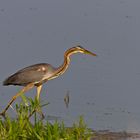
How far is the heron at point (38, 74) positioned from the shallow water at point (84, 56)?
24 cm

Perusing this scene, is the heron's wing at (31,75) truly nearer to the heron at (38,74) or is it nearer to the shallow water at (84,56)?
the heron at (38,74)

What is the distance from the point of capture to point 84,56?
14.1 metres

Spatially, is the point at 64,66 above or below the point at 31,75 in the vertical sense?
above

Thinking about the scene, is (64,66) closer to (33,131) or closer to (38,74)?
(38,74)

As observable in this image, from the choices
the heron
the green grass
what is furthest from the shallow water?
the green grass

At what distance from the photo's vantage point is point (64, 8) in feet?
58.8

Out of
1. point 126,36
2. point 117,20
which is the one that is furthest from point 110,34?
point 117,20

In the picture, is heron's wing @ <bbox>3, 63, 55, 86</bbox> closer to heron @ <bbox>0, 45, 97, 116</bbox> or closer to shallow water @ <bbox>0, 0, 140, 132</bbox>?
heron @ <bbox>0, 45, 97, 116</bbox>

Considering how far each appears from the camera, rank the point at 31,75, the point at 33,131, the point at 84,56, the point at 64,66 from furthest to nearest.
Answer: the point at 84,56
the point at 31,75
the point at 64,66
the point at 33,131

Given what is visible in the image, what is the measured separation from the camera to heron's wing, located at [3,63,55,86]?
38.7 feet

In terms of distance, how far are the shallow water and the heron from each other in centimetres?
24

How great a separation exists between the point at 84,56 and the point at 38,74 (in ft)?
7.53

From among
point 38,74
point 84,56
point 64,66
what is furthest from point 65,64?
point 84,56

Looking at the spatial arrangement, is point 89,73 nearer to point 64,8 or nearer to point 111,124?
point 111,124
